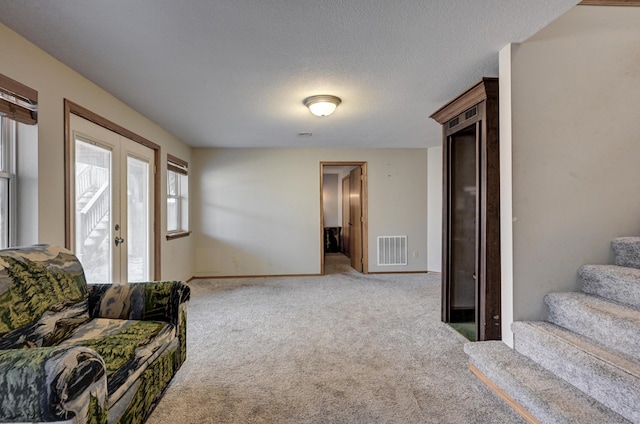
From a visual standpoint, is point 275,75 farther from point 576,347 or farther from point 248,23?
point 576,347

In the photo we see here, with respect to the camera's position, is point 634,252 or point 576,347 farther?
point 634,252

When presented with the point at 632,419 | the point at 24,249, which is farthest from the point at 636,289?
the point at 24,249

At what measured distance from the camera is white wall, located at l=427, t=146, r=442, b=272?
5328mm

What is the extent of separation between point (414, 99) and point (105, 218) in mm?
3150

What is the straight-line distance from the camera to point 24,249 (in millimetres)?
1586

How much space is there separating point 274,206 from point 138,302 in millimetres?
3434

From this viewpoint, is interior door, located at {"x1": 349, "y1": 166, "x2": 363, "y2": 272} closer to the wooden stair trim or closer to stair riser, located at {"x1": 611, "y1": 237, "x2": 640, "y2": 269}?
the wooden stair trim

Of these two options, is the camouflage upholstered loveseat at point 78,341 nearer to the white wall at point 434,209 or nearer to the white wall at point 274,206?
the white wall at point 274,206

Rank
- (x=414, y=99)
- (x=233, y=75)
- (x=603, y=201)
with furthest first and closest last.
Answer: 1. (x=414, y=99)
2. (x=233, y=75)
3. (x=603, y=201)

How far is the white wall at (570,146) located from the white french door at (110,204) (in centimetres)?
324

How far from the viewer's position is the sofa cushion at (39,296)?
4.35 ft

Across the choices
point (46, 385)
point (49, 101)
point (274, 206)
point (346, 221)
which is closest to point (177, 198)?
point (274, 206)

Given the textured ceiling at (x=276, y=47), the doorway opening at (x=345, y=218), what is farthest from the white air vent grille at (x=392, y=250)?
the textured ceiling at (x=276, y=47)

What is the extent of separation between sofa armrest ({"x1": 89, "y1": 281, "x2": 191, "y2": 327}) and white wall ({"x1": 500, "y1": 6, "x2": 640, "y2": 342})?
7.23ft
